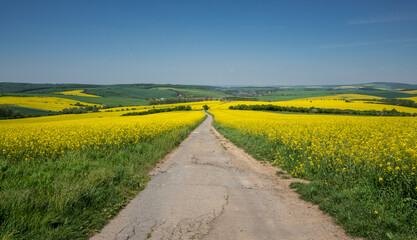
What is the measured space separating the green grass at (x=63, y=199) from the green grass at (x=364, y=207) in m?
4.98

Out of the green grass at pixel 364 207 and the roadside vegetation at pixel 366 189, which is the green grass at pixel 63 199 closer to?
the green grass at pixel 364 207

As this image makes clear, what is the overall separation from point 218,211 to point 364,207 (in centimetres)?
324

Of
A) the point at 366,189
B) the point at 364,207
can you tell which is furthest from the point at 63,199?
the point at 366,189

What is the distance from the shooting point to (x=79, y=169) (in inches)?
264

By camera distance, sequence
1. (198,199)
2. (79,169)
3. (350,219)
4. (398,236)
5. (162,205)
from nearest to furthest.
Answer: (398,236)
(350,219)
(162,205)
(198,199)
(79,169)

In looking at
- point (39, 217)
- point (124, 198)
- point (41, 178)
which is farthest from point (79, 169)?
point (39, 217)

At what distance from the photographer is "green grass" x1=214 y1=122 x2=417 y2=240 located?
3814 millimetres

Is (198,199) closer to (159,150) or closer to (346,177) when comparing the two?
(346,177)

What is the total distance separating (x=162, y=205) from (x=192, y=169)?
356 cm

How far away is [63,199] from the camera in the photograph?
14.3ft

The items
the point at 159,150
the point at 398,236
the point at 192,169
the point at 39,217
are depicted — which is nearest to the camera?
the point at 398,236

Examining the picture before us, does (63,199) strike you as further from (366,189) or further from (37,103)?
(37,103)

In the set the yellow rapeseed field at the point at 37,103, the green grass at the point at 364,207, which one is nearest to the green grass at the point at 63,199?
the green grass at the point at 364,207

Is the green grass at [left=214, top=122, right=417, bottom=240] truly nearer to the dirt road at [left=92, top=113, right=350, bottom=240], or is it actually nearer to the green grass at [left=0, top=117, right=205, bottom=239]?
the dirt road at [left=92, top=113, right=350, bottom=240]
